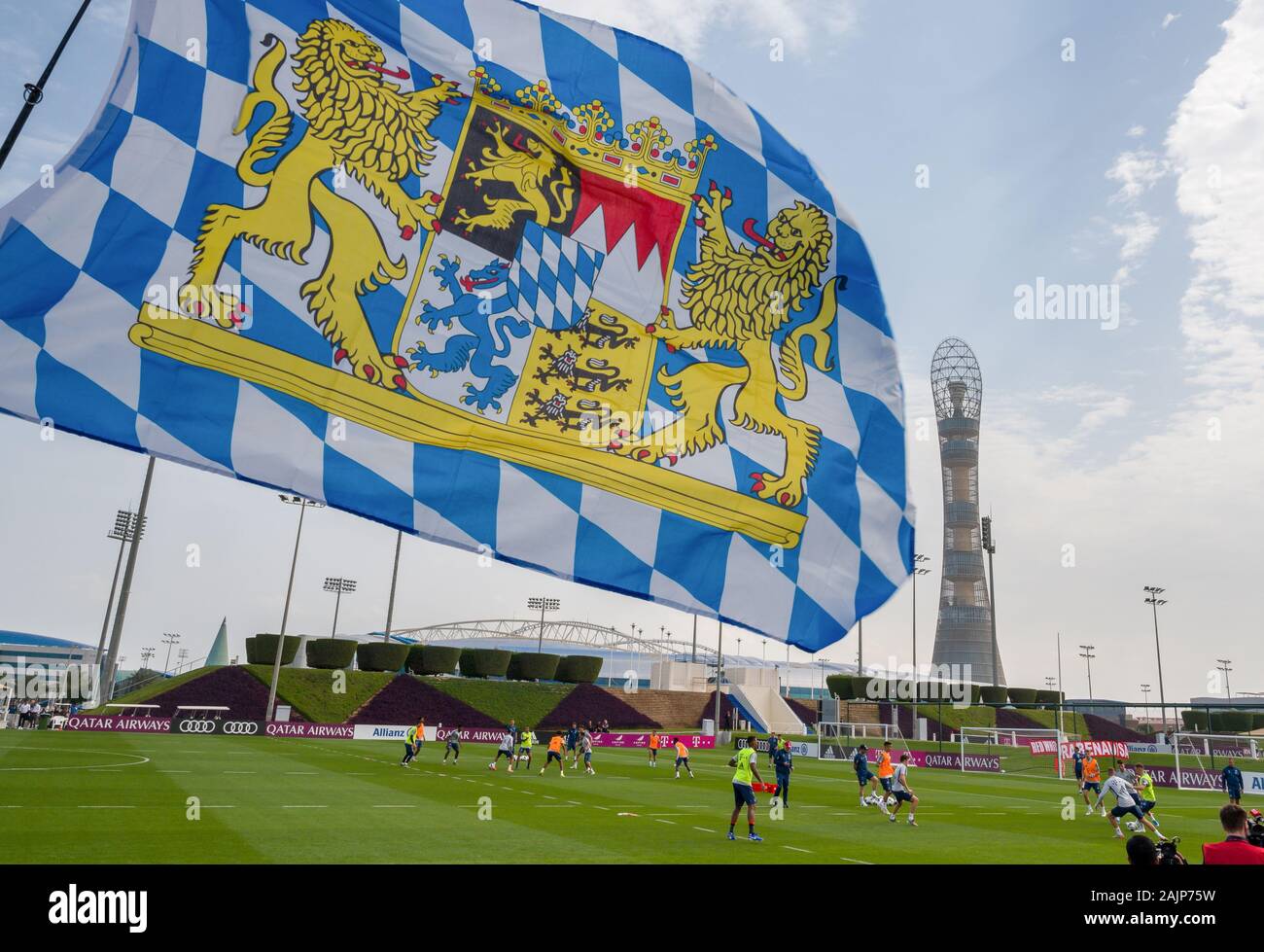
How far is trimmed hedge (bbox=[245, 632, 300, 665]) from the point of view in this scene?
68625 mm

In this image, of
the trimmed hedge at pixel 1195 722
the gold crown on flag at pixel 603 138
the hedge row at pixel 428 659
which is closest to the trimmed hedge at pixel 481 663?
the hedge row at pixel 428 659

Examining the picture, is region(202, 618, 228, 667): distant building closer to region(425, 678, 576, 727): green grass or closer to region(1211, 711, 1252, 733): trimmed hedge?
region(425, 678, 576, 727): green grass

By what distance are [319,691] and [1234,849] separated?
64377 mm

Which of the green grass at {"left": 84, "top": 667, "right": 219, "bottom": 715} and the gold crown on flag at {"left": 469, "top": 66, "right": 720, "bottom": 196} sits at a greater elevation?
the gold crown on flag at {"left": 469, "top": 66, "right": 720, "bottom": 196}

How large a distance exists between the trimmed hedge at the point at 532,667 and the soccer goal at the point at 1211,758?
4497cm

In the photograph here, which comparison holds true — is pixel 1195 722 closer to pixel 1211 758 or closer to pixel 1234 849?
pixel 1211 758

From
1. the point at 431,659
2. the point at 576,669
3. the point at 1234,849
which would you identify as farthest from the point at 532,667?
the point at 1234,849

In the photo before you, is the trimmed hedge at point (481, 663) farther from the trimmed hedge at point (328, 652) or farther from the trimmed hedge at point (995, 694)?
the trimmed hedge at point (995, 694)

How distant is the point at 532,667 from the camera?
7719cm

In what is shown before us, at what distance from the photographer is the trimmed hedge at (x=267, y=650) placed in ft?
225

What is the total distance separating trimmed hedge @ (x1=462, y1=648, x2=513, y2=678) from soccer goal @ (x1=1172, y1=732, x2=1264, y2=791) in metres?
46.9

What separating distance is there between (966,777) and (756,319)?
40577mm

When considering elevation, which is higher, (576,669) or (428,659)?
(576,669)
